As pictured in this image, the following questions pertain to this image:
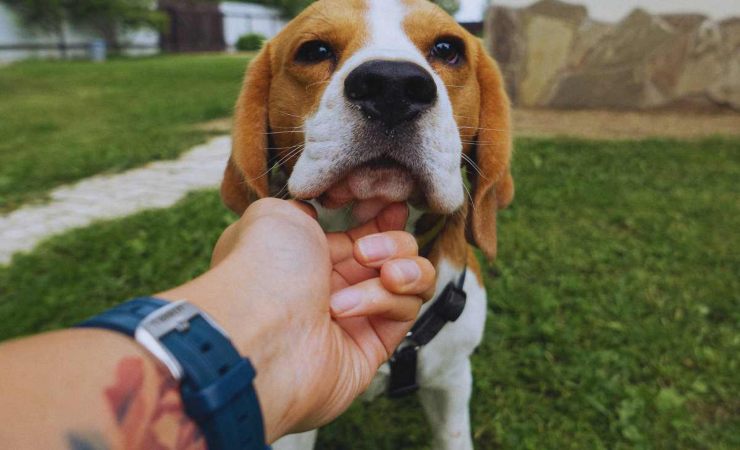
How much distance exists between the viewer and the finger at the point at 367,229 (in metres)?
1.92

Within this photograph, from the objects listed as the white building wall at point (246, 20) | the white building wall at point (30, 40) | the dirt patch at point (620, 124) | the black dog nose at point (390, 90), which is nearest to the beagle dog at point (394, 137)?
the black dog nose at point (390, 90)

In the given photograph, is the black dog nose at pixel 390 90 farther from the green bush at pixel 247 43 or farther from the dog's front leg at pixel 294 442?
the green bush at pixel 247 43

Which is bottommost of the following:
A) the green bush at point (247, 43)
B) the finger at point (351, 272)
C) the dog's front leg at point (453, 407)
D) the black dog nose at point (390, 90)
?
the green bush at point (247, 43)

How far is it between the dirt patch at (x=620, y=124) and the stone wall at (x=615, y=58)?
20 centimetres

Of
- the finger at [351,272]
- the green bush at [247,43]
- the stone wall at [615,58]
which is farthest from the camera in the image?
the green bush at [247,43]

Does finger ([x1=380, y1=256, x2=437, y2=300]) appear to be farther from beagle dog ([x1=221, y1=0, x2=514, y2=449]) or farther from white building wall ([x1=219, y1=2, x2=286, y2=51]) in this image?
white building wall ([x1=219, y1=2, x2=286, y2=51])

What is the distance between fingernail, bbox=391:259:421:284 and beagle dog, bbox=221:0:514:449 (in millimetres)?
251

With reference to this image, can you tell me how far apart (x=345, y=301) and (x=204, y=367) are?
63cm

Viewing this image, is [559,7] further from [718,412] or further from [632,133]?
[718,412]

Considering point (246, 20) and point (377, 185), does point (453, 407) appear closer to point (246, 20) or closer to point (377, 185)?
point (377, 185)

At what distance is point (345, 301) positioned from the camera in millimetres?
1684

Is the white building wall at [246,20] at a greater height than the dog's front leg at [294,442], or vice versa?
the dog's front leg at [294,442]

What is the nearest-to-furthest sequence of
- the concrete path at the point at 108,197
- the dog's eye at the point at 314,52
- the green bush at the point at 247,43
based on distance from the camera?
the dog's eye at the point at 314,52
the concrete path at the point at 108,197
the green bush at the point at 247,43

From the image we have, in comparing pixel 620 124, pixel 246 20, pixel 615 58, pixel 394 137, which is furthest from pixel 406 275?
pixel 246 20
